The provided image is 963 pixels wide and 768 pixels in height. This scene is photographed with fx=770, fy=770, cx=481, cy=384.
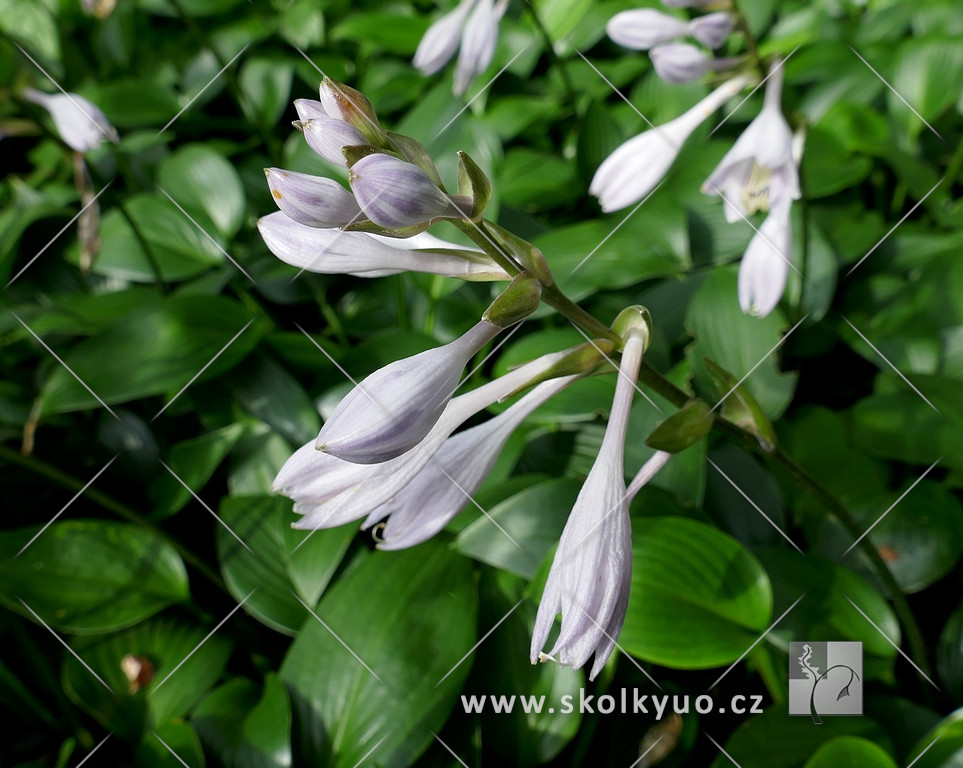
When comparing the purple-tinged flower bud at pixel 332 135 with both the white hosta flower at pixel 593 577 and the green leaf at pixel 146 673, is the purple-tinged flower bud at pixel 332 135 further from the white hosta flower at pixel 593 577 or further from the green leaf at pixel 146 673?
the green leaf at pixel 146 673

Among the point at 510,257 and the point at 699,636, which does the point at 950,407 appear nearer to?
the point at 699,636

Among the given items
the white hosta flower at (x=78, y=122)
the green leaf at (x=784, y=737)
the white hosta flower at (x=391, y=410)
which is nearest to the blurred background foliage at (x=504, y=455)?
the green leaf at (x=784, y=737)

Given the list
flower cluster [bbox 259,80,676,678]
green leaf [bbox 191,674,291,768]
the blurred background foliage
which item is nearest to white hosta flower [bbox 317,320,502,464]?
flower cluster [bbox 259,80,676,678]

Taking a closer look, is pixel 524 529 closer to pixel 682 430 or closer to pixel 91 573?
pixel 682 430

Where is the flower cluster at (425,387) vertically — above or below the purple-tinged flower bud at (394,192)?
below

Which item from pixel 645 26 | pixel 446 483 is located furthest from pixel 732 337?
pixel 446 483

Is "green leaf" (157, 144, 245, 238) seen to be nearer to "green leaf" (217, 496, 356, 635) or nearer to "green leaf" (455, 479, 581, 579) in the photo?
"green leaf" (217, 496, 356, 635)

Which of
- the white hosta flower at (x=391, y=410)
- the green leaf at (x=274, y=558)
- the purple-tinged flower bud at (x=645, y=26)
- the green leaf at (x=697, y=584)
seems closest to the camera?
the white hosta flower at (x=391, y=410)

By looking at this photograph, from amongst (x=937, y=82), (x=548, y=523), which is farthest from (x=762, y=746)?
(x=937, y=82)
